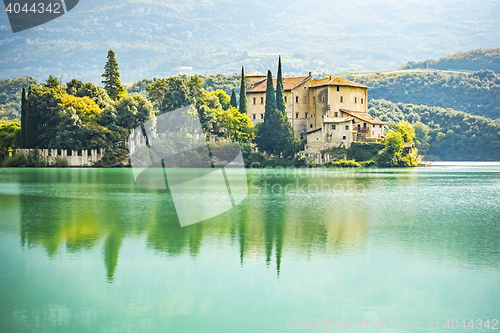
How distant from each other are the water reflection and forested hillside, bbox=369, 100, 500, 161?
67249mm

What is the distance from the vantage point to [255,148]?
213 feet

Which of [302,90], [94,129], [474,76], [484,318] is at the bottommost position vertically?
[484,318]

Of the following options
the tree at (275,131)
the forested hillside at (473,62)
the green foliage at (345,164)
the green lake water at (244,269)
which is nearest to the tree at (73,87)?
the tree at (275,131)

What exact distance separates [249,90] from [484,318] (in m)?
69.1

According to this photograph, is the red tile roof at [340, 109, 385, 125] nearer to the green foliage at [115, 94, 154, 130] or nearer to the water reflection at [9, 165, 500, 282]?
the green foliage at [115, 94, 154, 130]

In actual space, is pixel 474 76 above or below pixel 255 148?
above

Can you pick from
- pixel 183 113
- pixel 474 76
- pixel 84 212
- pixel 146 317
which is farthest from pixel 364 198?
pixel 474 76

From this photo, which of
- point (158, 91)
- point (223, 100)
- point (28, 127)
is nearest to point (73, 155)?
point (28, 127)

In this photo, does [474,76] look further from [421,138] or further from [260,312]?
[260,312]

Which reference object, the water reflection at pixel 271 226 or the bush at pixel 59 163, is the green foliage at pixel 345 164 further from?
the water reflection at pixel 271 226

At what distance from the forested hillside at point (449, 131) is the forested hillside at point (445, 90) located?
17.7 metres

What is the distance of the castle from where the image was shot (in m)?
64.8

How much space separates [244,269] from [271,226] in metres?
5.69

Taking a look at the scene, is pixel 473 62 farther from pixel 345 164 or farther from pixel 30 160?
pixel 30 160
